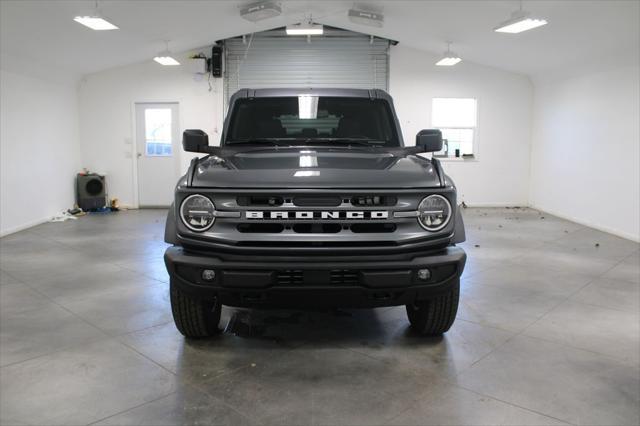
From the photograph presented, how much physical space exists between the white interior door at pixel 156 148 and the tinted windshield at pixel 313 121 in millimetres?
7779

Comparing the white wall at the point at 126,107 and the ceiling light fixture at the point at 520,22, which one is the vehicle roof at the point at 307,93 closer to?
the ceiling light fixture at the point at 520,22

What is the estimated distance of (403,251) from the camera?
2.66 metres

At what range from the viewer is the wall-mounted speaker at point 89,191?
10414mm

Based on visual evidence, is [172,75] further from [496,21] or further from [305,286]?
[305,286]

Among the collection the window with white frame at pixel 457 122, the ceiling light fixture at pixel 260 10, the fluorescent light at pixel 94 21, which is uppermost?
the ceiling light fixture at pixel 260 10

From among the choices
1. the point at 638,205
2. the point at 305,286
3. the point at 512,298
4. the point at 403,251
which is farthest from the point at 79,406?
the point at 638,205

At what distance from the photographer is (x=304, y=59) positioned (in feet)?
36.3

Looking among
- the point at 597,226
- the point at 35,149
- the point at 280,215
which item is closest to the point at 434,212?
the point at 280,215

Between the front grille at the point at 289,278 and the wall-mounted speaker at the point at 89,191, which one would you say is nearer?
the front grille at the point at 289,278

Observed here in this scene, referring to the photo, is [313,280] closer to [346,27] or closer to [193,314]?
[193,314]

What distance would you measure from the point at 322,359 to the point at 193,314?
2.79ft

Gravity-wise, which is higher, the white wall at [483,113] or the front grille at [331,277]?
the white wall at [483,113]

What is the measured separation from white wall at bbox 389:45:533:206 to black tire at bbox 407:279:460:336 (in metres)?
8.20

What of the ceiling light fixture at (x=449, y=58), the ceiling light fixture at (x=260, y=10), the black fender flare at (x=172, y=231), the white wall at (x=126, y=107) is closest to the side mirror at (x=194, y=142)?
the black fender flare at (x=172, y=231)
